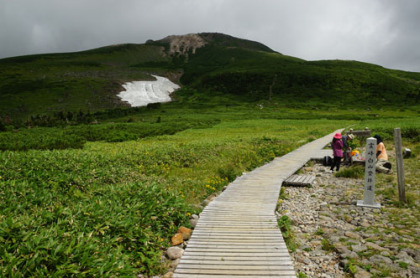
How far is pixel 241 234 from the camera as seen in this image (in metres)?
7.82

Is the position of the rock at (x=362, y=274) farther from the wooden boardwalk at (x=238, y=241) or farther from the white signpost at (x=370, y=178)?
the white signpost at (x=370, y=178)

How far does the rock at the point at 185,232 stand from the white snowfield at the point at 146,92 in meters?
99.8

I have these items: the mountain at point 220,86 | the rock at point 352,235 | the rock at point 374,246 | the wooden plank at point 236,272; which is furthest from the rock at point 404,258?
the mountain at point 220,86

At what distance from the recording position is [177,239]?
7805 millimetres

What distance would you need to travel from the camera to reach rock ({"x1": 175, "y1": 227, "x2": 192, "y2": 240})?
26.5 feet

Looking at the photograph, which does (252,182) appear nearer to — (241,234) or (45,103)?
(241,234)

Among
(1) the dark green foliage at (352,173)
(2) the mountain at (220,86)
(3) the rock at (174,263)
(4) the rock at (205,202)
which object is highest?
(2) the mountain at (220,86)

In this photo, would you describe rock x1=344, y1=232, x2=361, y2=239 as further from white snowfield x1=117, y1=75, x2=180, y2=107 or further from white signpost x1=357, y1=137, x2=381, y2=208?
white snowfield x1=117, y1=75, x2=180, y2=107

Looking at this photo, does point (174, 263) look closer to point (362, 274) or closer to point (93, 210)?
point (93, 210)

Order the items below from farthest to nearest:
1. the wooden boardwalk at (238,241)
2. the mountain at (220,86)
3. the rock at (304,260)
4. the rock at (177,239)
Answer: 1. the mountain at (220,86)
2. the rock at (177,239)
3. the rock at (304,260)
4. the wooden boardwalk at (238,241)

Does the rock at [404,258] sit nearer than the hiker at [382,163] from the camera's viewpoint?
Yes

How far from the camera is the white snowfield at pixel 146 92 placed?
4346 inches

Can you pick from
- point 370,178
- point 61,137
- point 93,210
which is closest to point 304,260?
point 370,178

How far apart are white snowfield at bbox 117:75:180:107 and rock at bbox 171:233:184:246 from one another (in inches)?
3944
